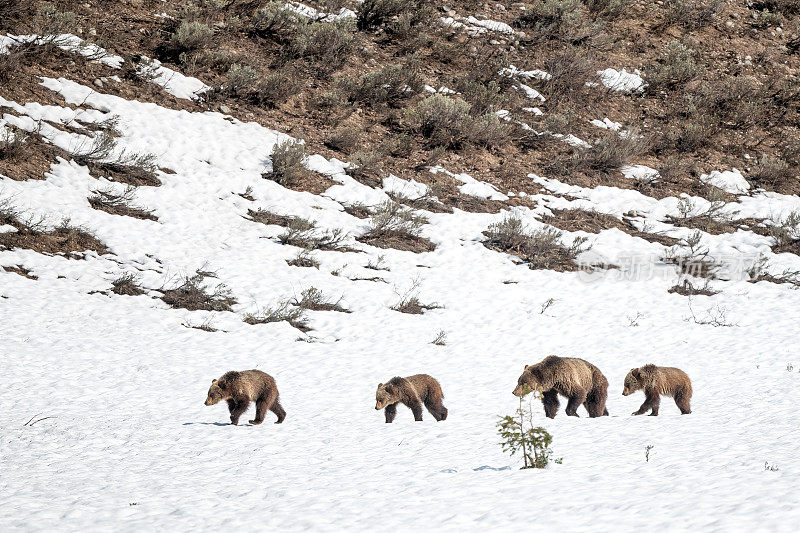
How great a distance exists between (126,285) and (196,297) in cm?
125

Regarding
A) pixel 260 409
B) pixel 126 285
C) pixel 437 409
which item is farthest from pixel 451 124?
→ pixel 260 409

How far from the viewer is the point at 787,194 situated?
19.6 metres

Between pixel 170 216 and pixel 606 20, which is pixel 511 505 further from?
pixel 606 20

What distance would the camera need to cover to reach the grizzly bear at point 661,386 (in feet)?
22.1

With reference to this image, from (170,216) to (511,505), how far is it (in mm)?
11417

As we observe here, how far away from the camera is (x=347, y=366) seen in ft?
30.2

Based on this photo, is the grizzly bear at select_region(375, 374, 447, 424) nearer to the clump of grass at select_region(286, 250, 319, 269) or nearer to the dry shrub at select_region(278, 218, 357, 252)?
the clump of grass at select_region(286, 250, 319, 269)

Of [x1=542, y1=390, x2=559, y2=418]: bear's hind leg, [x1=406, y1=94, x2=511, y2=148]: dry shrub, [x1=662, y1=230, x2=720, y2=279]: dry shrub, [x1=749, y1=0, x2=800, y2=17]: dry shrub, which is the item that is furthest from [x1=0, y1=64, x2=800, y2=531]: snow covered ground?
[x1=749, y1=0, x2=800, y2=17]: dry shrub

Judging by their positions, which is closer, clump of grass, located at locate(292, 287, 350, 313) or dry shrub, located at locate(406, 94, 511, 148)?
clump of grass, located at locate(292, 287, 350, 313)

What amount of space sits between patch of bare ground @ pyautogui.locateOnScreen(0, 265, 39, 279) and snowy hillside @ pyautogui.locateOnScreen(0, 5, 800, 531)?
0.04m

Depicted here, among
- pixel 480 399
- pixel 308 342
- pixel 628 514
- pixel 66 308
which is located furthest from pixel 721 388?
pixel 66 308

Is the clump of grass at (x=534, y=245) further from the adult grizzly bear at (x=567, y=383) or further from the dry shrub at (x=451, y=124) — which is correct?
the adult grizzly bear at (x=567, y=383)

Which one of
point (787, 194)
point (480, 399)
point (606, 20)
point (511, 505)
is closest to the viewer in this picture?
point (511, 505)

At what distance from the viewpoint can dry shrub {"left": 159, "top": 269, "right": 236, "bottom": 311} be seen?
1040 centimetres
